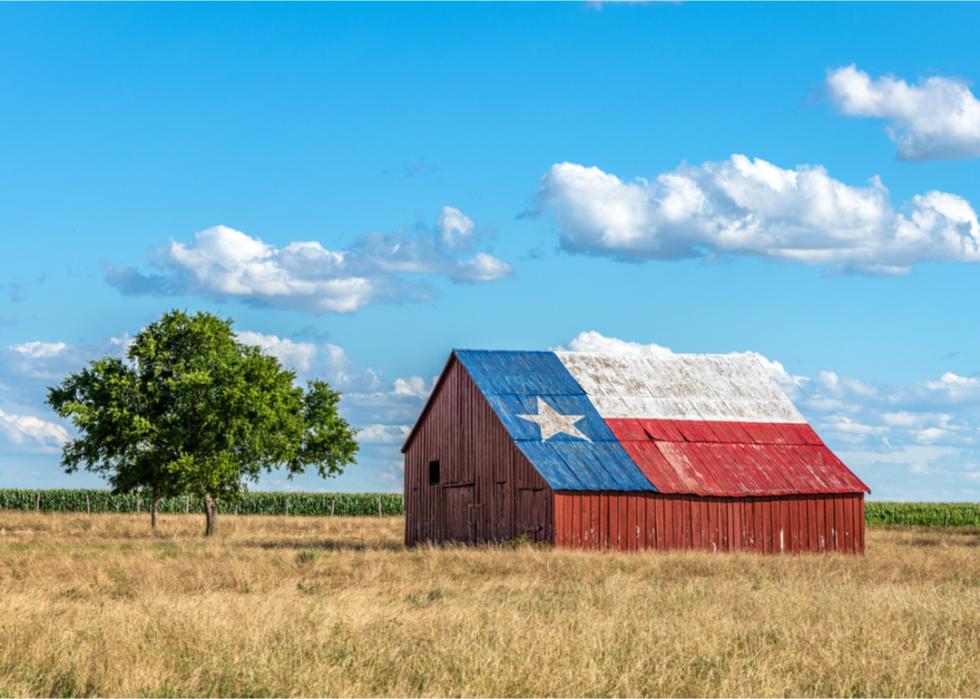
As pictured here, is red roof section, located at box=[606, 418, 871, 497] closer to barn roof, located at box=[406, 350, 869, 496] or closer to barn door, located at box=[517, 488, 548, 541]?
barn roof, located at box=[406, 350, 869, 496]

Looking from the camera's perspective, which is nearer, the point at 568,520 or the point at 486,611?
the point at 486,611

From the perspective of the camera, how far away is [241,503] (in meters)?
87.2

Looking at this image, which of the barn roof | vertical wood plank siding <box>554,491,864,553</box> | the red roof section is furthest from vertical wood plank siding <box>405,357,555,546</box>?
the red roof section

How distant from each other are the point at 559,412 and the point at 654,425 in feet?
12.1

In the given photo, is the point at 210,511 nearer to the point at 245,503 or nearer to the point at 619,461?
the point at 619,461

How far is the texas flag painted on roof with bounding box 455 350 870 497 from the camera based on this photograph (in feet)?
135

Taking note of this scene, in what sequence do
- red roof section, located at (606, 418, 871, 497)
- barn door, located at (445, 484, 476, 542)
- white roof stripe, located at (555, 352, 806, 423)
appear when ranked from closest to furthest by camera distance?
red roof section, located at (606, 418, 871, 497), barn door, located at (445, 484, 476, 542), white roof stripe, located at (555, 352, 806, 423)

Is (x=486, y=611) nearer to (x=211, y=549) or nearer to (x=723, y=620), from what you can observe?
(x=723, y=620)

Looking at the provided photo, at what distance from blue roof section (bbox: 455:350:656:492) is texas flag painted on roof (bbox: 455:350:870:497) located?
0.05 m

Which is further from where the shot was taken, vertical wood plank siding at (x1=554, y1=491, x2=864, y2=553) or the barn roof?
the barn roof

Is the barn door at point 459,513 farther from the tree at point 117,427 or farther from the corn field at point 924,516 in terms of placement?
the corn field at point 924,516

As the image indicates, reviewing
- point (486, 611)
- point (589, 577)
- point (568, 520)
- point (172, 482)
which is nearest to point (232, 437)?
point (172, 482)

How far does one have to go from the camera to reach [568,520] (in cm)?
3894

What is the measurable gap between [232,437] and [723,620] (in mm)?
37467
